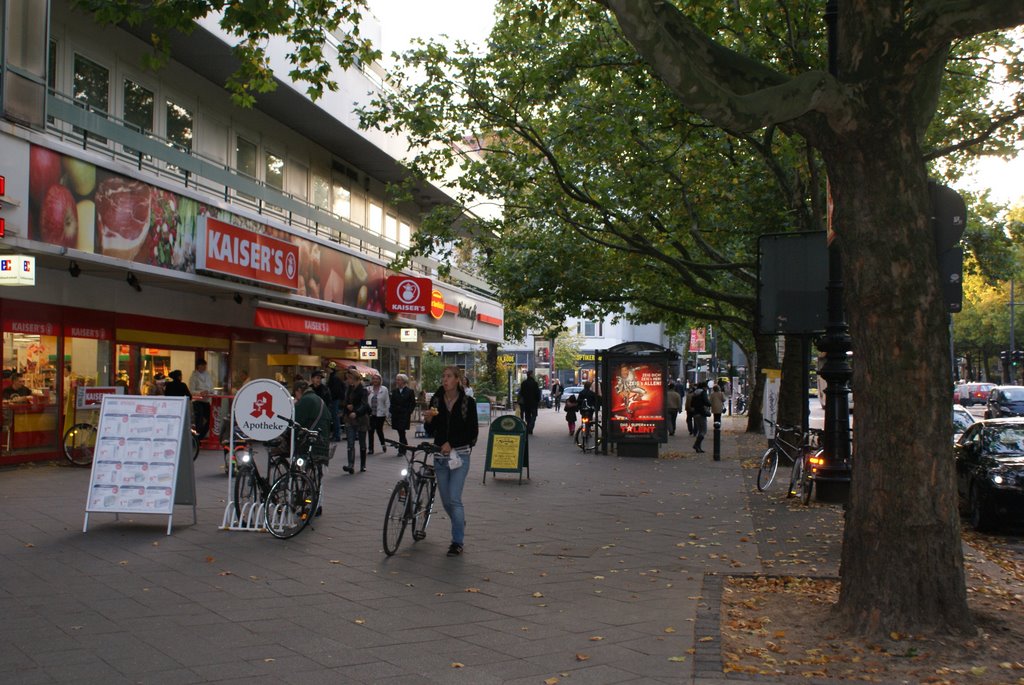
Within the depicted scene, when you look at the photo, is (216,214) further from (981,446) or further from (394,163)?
(981,446)

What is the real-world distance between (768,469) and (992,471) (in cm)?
400

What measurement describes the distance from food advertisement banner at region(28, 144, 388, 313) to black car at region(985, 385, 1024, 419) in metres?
27.4

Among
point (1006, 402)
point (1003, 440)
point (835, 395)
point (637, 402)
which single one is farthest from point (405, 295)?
point (1006, 402)

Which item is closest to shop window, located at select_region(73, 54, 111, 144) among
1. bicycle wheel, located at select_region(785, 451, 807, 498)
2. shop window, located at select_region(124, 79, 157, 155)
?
shop window, located at select_region(124, 79, 157, 155)

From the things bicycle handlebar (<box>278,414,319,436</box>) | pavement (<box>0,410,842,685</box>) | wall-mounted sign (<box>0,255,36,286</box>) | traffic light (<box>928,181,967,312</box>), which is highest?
wall-mounted sign (<box>0,255,36,286</box>)

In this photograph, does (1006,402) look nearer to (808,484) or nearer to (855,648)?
(808,484)

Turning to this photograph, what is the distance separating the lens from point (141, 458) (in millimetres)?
10656

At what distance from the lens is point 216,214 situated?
20078mm

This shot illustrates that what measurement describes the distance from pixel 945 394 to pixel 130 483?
26.3 ft

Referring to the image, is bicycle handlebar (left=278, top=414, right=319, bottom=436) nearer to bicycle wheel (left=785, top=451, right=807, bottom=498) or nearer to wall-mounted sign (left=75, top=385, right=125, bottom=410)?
bicycle wheel (left=785, top=451, right=807, bottom=498)

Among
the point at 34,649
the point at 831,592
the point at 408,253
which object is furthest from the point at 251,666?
the point at 408,253

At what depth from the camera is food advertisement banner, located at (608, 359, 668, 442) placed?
2278 cm

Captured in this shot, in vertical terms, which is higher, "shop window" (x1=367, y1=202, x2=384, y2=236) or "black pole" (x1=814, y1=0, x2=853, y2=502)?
"shop window" (x1=367, y1=202, x2=384, y2=236)

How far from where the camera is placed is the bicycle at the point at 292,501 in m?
10.2
